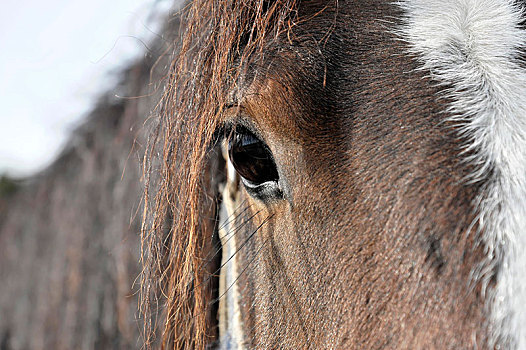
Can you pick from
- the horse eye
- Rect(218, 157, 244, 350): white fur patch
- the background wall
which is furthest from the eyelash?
the background wall

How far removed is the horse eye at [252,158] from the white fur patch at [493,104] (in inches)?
14.9

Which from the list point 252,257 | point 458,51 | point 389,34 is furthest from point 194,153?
point 458,51

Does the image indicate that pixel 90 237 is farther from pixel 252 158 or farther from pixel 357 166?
pixel 357 166

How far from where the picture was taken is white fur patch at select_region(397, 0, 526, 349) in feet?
2.21

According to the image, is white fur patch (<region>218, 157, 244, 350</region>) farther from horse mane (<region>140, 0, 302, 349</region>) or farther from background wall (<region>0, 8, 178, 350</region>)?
background wall (<region>0, 8, 178, 350</region>)

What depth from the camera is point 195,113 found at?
1.21 metres

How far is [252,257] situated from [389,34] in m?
0.60

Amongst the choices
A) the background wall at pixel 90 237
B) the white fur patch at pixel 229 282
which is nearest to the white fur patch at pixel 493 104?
the white fur patch at pixel 229 282

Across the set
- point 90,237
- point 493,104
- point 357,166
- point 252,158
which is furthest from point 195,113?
point 90,237

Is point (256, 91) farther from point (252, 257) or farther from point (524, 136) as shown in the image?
point (524, 136)

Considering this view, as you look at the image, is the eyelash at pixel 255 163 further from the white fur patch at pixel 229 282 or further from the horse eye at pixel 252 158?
the white fur patch at pixel 229 282

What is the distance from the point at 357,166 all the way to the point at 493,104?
252mm

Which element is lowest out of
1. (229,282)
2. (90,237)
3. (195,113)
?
(229,282)

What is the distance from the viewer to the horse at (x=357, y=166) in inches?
29.3
